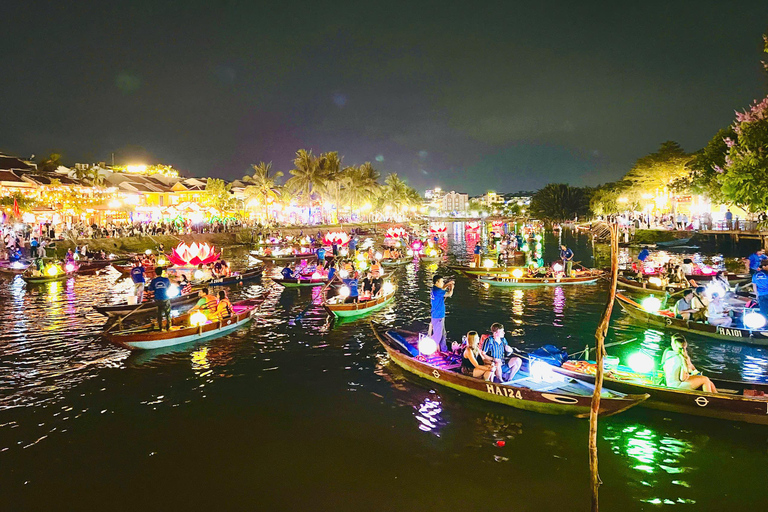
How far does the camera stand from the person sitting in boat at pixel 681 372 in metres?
9.65

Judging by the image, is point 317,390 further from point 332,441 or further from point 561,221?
point 561,221

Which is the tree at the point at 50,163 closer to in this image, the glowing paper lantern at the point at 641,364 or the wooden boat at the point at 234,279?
the wooden boat at the point at 234,279

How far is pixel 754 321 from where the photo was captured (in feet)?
48.5

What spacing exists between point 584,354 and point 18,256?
4037 cm

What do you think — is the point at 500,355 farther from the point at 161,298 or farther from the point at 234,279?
the point at 234,279

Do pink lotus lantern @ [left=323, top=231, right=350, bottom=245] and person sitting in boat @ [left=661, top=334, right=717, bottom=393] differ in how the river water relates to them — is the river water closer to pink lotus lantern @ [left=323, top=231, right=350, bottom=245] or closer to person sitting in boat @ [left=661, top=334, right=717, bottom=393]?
person sitting in boat @ [left=661, top=334, right=717, bottom=393]

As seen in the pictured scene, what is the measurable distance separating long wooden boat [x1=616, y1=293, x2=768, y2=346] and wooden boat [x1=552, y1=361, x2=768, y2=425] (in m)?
6.14

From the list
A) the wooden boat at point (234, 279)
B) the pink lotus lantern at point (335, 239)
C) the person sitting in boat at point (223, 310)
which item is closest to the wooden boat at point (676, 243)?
the pink lotus lantern at point (335, 239)

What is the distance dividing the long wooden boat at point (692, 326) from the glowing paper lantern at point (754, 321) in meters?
0.29

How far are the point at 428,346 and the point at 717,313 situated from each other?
10178mm

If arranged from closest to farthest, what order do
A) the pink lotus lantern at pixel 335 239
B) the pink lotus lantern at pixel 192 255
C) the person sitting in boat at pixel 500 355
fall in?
the person sitting in boat at pixel 500 355
the pink lotus lantern at pixel 192 255
the pink lotus lantern at pixel 335 239

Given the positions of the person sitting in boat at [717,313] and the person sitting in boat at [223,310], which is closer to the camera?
the person sitting in boat at [717,313]

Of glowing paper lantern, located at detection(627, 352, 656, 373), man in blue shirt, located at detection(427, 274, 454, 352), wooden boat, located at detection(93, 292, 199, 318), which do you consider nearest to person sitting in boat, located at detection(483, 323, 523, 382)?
man in blue shirt, located at detection(427, 274, 454, 352)

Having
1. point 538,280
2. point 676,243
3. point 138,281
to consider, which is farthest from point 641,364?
point 676,243
